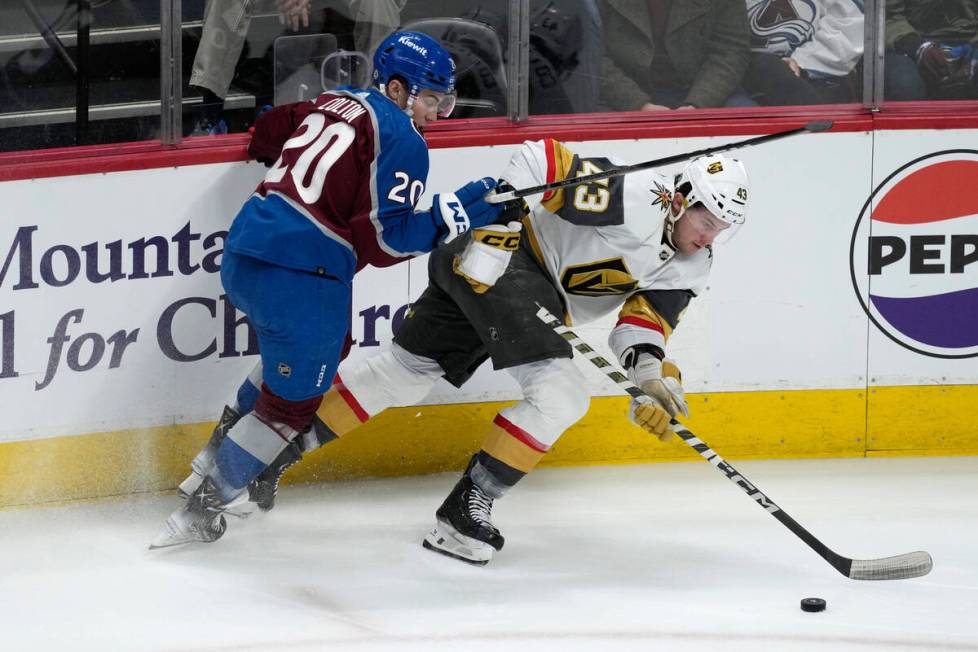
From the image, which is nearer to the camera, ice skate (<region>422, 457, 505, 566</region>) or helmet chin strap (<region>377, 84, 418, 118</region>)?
helmet chin strap (<region>377, 84, 418, 118</region>)

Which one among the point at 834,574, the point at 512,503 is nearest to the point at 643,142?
the point at 512,503

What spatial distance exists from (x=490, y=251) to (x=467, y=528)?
69 centimetres

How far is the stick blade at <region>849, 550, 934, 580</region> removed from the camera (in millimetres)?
3004

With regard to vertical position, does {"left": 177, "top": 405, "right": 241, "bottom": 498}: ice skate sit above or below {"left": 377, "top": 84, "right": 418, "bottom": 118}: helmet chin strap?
below

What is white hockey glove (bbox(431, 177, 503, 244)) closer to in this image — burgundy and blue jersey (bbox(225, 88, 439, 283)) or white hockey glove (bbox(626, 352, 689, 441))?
burgundy and blue jersey (bbox(225, 88, 439, 283))

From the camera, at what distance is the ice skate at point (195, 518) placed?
3.11 m

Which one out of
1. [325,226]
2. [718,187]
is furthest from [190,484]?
[718,187]

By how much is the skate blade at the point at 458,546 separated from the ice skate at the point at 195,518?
1.68 feet

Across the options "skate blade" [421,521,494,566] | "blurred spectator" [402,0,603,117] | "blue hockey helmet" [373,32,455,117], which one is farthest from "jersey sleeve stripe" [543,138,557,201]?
"skate blade" [421,521,494,566]

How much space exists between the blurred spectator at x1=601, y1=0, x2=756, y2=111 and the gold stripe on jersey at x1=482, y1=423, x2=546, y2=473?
Answer: 3.76 ft

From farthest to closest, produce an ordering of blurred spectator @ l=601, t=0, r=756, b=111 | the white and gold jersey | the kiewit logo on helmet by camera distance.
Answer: blurred spectator @ l=601, t=0, r=756, b=111, the white and gold jersey, the kiewit logo on helmet

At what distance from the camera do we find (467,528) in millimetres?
3162

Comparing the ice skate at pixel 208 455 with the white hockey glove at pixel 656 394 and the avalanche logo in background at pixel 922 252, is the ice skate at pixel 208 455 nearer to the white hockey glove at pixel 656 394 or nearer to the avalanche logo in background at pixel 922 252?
the white hockey glove at pixel 656 394

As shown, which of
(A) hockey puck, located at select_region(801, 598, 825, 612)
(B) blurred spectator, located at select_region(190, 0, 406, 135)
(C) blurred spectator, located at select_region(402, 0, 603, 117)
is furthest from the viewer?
(C) blurred spectator, located at select_region(402, 0, 603, 117)
